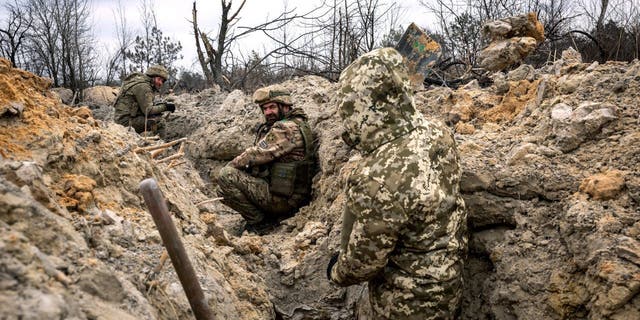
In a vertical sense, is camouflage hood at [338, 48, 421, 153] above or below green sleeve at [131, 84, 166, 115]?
below

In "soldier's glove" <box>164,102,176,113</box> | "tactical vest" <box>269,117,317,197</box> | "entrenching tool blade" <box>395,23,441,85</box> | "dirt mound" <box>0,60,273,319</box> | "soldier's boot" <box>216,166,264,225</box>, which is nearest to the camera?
"dirt mound" <box>0,60,273,319</box>

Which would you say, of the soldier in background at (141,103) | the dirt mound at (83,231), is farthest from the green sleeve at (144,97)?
the dirt mound at (83,231)

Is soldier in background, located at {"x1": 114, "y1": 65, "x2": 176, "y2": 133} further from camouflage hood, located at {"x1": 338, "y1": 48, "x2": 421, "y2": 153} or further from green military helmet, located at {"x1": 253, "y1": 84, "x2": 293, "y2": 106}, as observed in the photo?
camouflage hood, located at {"x1": 338, "y1": 48, "x2": 421, "y2": 153}

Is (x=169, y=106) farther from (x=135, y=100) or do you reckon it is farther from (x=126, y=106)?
(x=126, y=106)

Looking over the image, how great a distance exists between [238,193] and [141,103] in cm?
320

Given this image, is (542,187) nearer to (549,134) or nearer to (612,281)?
(549,134)

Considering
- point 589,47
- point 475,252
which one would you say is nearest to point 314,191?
point 475,252

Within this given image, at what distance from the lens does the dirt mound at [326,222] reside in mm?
1659

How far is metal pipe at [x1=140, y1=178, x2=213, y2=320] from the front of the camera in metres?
1.68

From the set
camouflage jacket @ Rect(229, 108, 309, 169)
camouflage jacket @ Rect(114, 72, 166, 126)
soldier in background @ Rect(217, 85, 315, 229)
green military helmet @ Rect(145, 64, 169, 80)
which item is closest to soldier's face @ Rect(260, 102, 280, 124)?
soldier in background @ Rect(217, 85, 315, 229)

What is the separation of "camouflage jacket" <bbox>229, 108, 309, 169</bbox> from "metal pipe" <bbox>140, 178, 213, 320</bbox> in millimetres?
3092

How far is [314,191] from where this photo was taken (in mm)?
5066

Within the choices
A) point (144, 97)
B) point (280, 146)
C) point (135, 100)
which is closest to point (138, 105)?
point (135, 100)

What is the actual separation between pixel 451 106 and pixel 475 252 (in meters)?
1.87
